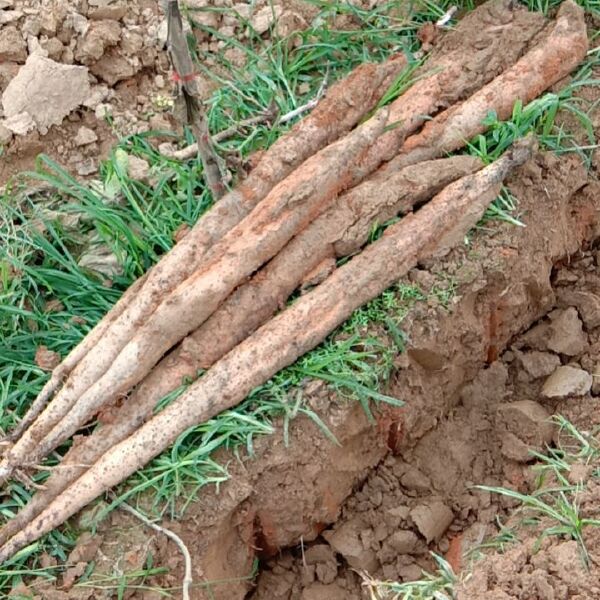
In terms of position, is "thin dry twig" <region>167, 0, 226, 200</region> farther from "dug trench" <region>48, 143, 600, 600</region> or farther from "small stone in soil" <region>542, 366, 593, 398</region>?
"small stone in soil" <region>542, 366, 593, 398</region>

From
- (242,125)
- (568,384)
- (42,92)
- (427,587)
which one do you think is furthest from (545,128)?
(42,92)

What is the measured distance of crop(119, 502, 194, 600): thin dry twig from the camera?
2.52m

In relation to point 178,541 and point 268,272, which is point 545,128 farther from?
point 178,541

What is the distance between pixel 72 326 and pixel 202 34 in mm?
1084

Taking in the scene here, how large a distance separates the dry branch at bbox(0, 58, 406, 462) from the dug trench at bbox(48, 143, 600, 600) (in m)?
0.39

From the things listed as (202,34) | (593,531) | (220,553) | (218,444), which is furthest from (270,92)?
(593,531)

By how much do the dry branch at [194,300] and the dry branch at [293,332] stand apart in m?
0.14

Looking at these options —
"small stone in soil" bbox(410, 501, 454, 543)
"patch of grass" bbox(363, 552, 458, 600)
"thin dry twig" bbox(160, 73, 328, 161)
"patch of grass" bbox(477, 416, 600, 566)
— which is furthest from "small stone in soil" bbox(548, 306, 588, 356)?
"thin dry twig" bbox(160, 73, 328, 161)

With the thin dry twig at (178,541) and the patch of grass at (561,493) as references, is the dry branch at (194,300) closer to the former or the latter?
the thin dry twig at (178,541)

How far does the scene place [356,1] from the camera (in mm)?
3391

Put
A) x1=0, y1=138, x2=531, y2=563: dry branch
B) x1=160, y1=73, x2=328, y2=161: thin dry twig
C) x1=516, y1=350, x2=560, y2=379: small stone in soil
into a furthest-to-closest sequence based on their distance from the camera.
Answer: x1=160, y1=73, x2=328, y2=161: thin dry twig
x1=516, y1=350, x2=560, y2=379: small stone in soil
x1=0, y1=138, x2=531, y2=563: dry branch

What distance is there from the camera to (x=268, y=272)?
9.17 feet

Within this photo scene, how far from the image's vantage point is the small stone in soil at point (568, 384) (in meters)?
2.89

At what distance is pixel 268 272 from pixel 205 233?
215mm
